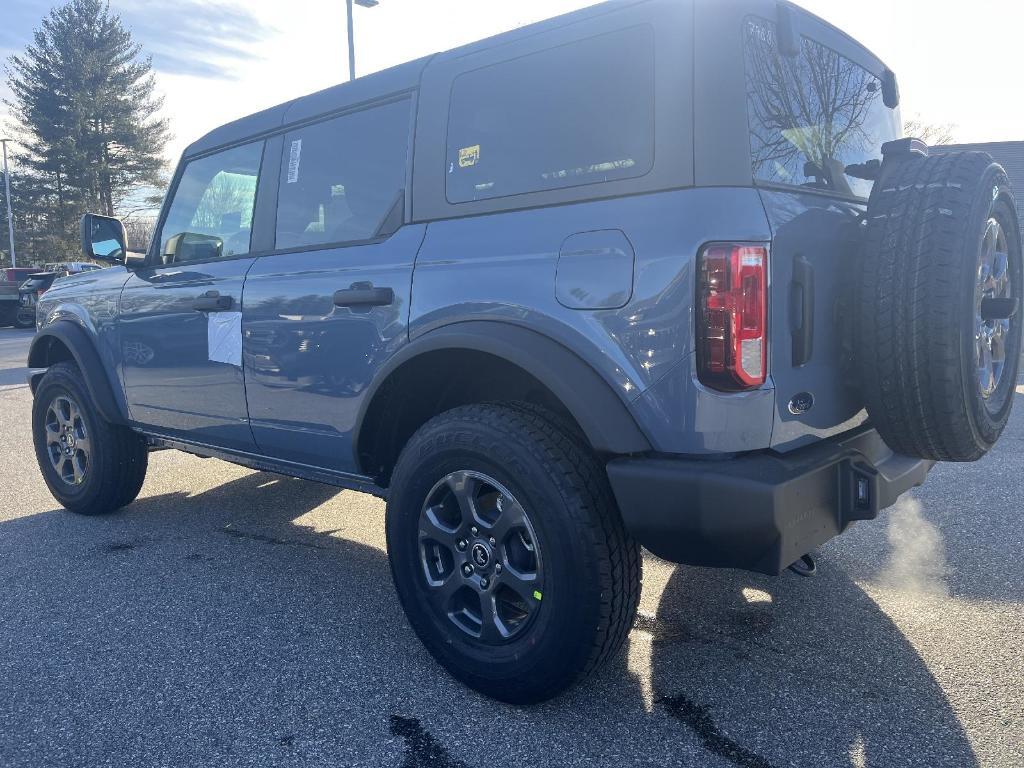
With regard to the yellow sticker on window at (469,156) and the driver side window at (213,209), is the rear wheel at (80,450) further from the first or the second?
the yellow sticker on window at (469,156)

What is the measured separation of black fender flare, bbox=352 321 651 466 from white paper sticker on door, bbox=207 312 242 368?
1.30 metres

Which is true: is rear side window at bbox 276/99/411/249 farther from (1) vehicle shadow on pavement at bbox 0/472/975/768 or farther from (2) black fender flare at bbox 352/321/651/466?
(1) vehicle shadow on pavement at bbox 0/472/975/768

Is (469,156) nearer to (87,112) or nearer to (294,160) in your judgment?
(294,160)

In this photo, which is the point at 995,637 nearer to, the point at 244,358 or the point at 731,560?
the point at 731,560

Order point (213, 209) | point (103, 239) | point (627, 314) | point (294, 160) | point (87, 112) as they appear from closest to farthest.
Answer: point (627, 314) → point (294, 160) → point (213, 209) → point (103, 239) → point (87, 112)

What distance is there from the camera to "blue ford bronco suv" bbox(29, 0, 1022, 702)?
200 centimetres

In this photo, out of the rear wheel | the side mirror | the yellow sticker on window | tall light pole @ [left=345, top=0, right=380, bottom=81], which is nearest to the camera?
the yellow sticker on window

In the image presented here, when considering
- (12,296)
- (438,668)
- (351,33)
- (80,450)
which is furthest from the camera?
(12,296)

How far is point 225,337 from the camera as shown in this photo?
3344mm

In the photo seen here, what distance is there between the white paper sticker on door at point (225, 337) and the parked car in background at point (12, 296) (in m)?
21.2

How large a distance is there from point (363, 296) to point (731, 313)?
4.38 ft

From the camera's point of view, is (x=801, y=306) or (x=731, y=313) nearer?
(x=731, y=313)

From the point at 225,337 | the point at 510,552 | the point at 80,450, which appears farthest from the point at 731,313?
the point at 80,450

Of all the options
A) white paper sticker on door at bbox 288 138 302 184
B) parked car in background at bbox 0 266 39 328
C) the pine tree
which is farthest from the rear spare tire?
the pine tree
